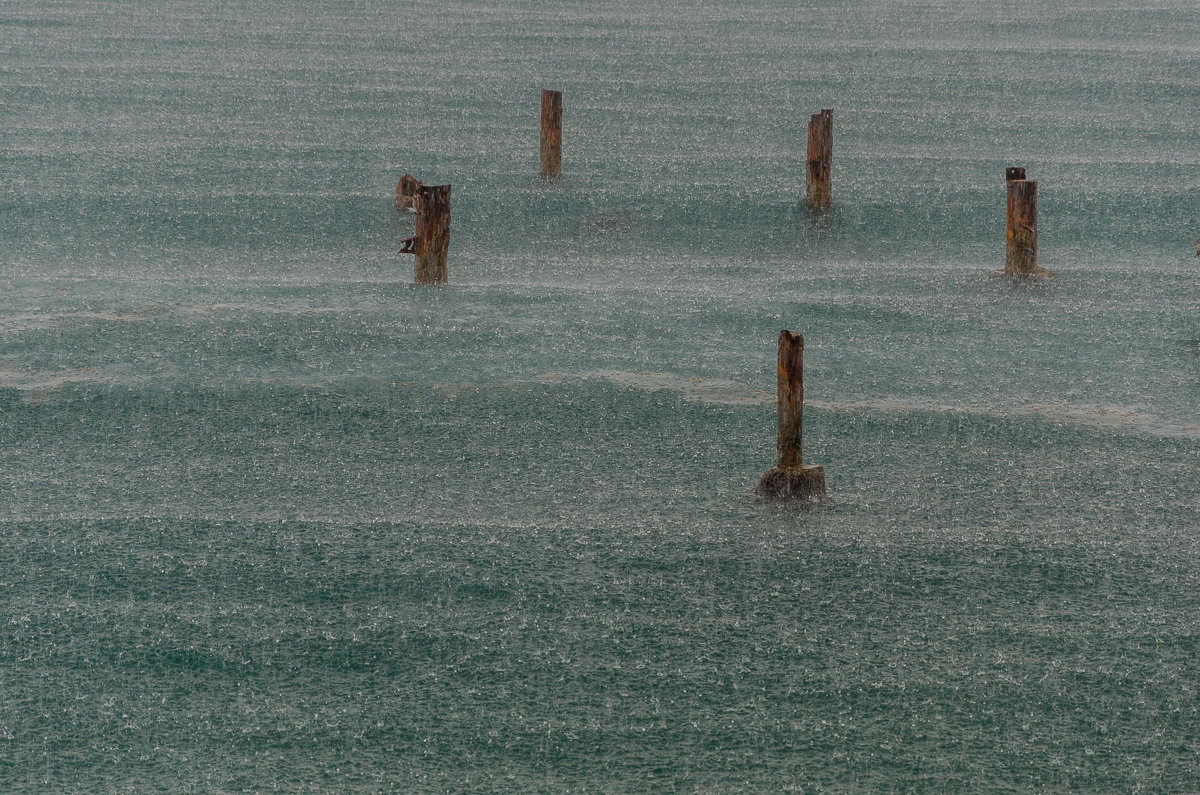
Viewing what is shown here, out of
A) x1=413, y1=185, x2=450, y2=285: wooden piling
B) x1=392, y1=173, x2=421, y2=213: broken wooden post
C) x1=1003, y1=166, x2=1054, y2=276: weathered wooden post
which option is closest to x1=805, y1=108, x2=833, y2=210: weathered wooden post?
x1=1003, y1=166, x2=1054, y2=276: weathered wooden post

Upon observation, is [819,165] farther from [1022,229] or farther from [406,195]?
[406,195]

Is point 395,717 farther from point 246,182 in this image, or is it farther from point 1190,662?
point 246,182

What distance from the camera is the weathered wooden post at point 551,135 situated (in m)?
16.0

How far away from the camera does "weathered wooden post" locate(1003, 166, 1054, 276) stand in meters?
11.5

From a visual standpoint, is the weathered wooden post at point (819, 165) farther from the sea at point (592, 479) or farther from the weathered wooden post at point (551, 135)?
the weathered wooden post at point (551, 135)

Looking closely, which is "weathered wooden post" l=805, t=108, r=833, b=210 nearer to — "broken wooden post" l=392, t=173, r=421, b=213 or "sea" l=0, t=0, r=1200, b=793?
"sea" l=0, t=0, r=1200, b=793

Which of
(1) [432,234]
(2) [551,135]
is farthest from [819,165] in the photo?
(1) [432,234]

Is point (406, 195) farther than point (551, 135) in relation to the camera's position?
No

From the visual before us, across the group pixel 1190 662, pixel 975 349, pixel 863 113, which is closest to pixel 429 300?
pixel 975 349

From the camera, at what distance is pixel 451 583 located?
5.86 m

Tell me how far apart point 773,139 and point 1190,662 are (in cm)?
1433

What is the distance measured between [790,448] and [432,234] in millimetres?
5488

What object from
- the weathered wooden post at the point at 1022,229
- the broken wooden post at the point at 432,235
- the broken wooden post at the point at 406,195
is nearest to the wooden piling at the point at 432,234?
the broken wooden post at the point at 432,235

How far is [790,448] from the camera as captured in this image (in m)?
6.73
